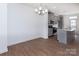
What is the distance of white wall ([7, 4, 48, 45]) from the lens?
5.24 ft

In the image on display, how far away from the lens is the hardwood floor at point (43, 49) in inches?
60.6

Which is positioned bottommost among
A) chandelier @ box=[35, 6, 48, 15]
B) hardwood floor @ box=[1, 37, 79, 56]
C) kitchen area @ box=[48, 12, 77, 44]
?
hardwood floor @ box=[1, 37, 79, 56]

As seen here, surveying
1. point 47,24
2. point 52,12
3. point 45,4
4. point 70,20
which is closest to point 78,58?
point 70,20

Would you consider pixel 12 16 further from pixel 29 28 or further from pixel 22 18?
pixel 29 28

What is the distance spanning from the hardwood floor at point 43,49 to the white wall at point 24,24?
0.35 ft

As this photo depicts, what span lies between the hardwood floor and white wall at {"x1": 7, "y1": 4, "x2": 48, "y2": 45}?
0.11m

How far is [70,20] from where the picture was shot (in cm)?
155

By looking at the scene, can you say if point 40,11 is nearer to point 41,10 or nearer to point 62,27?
point 41,10

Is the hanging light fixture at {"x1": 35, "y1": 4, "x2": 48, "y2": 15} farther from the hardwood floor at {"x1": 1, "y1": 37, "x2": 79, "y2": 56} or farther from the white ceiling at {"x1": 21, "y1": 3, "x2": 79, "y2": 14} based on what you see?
the hardwood floor at {"x1": 1, "y1": 37, "x2": 79, "y2": 56}

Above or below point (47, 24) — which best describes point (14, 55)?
below

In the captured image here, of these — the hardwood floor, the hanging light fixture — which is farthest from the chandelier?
the hardwood floor

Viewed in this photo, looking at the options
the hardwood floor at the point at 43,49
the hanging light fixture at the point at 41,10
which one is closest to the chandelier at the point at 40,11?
the hanging light fixture at the point at 41,10

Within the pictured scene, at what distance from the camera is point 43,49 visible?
1581mm

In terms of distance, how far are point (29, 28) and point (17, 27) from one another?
0.67 ft
